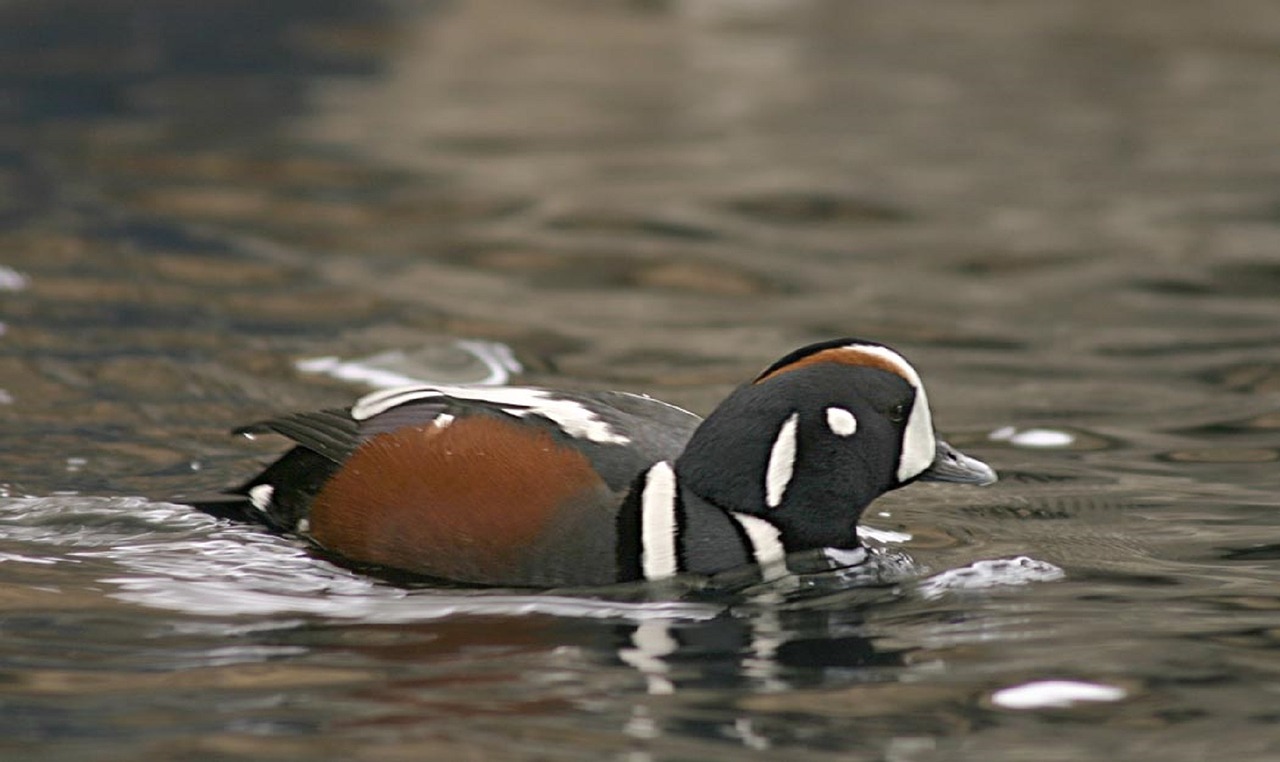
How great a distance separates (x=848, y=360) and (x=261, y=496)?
189 cm

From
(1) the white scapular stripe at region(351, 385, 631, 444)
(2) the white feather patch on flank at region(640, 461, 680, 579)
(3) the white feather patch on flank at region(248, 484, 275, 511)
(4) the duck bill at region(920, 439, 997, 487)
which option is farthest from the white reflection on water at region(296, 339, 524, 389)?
(2) the white feather patch on flank at region(640, 461, 680, 579)

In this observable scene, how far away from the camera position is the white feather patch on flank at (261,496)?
6.38 m

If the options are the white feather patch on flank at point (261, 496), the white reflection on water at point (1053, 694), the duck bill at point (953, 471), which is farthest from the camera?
the white feather patch on flank at point (261, 496)

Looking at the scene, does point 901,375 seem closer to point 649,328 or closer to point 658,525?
point 658,525

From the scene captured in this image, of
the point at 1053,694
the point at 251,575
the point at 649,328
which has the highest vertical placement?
the point at 649,328

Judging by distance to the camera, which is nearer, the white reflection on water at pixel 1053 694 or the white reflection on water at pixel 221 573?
the white reflection on water at pixel 1053 694

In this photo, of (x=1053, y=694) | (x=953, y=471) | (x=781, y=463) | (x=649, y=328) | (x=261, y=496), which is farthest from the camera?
(x=649, y=328)

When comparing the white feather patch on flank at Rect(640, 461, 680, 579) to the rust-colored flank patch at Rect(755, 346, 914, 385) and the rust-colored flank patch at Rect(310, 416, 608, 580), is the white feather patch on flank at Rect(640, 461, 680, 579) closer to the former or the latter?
the rust-colored flank patch at Rect(310, 416, 608, 580)

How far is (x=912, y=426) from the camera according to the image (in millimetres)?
5977

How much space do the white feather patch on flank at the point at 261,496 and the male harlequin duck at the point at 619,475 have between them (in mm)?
325

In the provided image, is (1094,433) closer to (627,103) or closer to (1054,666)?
(1054,666)

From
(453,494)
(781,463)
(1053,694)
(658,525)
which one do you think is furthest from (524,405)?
(1053,694)

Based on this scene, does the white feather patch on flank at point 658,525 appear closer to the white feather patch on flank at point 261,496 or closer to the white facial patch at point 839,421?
the white facial patch at point 839,421

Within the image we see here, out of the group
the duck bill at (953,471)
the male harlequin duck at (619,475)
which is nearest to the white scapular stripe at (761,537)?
the male harlequin duck at (619,475)
